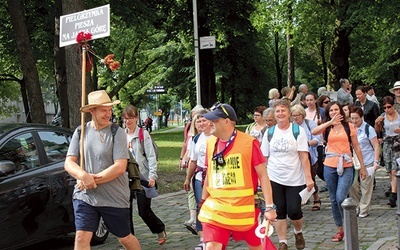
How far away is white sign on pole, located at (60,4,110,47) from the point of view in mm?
6977

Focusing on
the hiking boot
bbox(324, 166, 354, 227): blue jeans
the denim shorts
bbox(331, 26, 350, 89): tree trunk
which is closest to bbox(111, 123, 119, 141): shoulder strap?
the denim shorts

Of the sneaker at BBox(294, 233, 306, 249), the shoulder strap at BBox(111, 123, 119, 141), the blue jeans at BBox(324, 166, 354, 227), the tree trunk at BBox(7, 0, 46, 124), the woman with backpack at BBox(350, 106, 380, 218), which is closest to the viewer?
the shoulder strap at BBox(111, 123, 119, 141)

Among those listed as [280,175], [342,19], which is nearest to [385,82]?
[342,19]

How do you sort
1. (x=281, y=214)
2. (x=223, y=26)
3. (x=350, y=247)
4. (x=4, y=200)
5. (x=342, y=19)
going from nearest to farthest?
(x=350, y=247) < (x=4, y=200) < (x=281, y=214) < (x=342, y=19) < (x=223, y=26)

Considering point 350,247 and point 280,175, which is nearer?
point 350,247

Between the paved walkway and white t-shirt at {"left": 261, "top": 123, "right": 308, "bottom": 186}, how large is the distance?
1.22m

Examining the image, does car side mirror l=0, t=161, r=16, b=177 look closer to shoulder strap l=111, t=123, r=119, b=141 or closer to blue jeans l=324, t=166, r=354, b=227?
shoulder strap l=111, t=123, r=119, b=141

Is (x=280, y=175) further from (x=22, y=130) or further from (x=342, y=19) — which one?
(x=342, y=19)

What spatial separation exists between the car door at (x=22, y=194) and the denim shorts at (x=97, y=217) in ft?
4.22

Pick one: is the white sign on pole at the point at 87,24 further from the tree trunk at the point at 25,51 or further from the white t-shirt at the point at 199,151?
the tree trunk at the point at 25,51

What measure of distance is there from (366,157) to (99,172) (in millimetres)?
6005

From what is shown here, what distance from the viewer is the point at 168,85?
4025cm

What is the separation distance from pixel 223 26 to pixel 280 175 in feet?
59.1

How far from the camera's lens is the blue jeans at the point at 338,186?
25.8 feet
